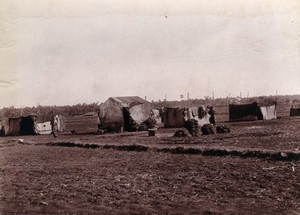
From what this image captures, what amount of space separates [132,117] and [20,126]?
9.46 m

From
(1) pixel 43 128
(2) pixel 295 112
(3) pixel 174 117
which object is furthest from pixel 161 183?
(2) pixel 295 112

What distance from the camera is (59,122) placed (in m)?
32.3

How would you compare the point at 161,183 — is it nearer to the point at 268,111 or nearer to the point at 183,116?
the point at 183,116

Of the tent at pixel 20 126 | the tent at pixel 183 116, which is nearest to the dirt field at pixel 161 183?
the tent at pixel 183 116

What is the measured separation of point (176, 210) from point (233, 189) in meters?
1.69

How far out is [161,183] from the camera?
28.8ft

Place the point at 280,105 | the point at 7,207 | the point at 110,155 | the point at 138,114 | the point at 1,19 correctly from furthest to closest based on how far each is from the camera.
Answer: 1. the point at 280,105
2. the point at 138,114
3. the point at 110,155
4. the point at 1,19
5. the point at 7,207

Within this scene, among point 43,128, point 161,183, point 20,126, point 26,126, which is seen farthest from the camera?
point 43,128

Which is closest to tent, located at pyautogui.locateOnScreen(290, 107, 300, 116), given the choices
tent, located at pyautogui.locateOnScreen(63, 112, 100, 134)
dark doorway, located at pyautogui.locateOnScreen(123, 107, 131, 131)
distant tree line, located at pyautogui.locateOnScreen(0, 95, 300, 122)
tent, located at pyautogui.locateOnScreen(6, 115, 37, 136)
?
distant tree line, located at pyautogui.locateOnScreen(0, 95, 300, 122)

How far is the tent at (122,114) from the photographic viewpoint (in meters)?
29.1

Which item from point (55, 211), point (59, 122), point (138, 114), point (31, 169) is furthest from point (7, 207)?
point (59, 122)

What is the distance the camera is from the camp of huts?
2930cm

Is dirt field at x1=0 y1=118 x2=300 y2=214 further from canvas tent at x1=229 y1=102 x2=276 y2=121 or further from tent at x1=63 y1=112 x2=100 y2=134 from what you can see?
canvas tent at x1=229 y1=102 x2=276 y2=121

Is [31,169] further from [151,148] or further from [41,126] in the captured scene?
[41,126]
